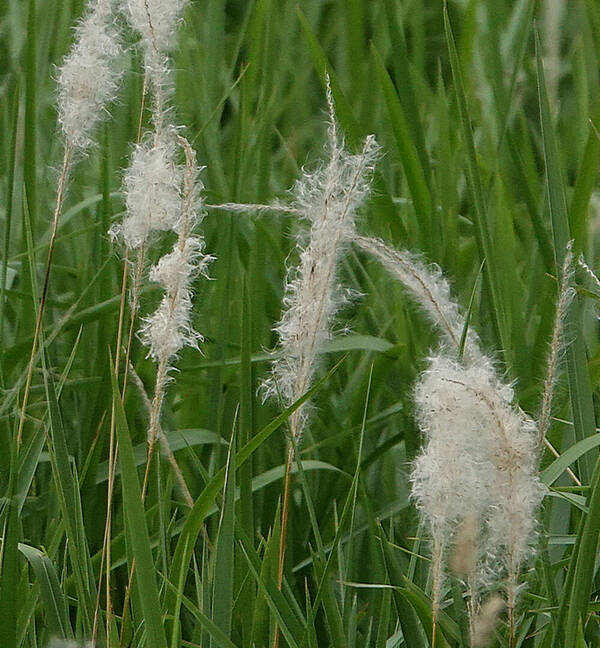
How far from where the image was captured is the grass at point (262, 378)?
31.2 inches

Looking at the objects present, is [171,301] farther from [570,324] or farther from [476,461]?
[570,324]

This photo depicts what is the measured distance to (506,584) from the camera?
0.73 meters

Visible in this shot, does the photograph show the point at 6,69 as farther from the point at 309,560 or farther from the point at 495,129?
the point at 309,560

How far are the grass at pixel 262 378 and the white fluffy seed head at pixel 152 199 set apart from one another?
111 mm

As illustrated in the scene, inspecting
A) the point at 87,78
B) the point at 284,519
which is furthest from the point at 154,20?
the point at 284,519

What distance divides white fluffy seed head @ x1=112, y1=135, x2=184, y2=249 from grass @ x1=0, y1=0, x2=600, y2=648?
0.36 ft

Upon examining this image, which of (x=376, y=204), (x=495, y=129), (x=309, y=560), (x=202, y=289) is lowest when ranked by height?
(x=309, y=560)

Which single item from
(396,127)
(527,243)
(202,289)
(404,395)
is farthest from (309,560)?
(527,243)

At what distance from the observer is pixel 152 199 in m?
0.81

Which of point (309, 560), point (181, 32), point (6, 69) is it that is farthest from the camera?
point (6, 69)

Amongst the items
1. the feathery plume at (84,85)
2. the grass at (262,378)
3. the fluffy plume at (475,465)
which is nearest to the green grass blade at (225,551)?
the grass at (262,378)

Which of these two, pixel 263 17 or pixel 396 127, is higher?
pixel 263 17

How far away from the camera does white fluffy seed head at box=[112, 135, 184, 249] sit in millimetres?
808

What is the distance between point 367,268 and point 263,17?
1.14 ft
